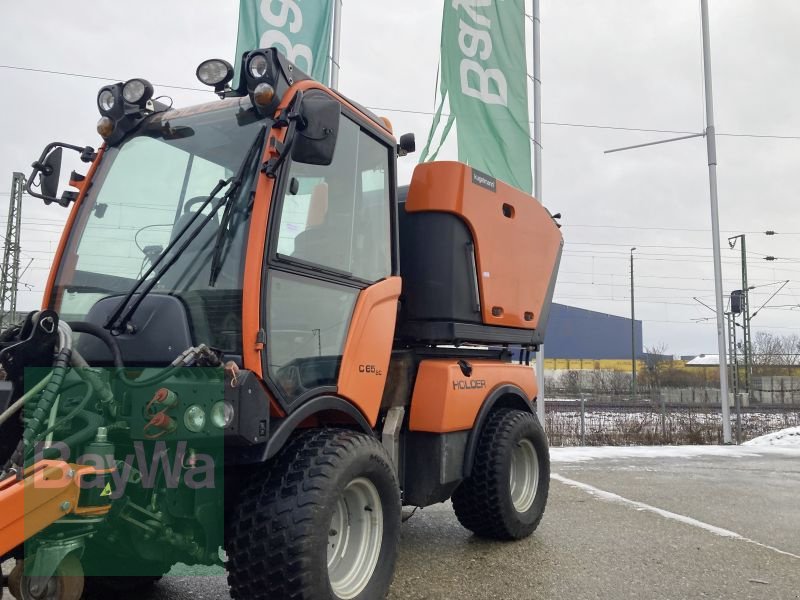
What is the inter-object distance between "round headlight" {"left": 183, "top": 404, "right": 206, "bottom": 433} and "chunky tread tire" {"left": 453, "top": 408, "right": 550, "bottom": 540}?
2450 mm

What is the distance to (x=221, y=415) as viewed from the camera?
9.16 feet

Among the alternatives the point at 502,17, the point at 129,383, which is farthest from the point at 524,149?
the point at 129,383

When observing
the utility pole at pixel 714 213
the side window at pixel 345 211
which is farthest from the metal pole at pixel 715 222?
the side window at pixel 345 211

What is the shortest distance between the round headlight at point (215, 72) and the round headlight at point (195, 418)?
1.69 meters

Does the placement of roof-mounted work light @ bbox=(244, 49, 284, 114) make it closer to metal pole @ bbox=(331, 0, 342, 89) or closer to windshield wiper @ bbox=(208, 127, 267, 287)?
windshield wiper @ bbox=(208, 127, 267, 287)

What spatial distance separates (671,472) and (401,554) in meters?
5.40

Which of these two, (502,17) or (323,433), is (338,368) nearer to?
(323,433)

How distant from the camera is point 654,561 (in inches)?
177

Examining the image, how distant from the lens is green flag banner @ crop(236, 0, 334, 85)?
8.34 m

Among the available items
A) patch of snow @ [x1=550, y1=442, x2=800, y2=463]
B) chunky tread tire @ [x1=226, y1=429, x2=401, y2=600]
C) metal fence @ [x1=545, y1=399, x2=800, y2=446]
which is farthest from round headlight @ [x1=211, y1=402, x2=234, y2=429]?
metal fence @ [x1=545, y1=399, x2=800, y2=446]

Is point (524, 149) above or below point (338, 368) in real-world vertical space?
above

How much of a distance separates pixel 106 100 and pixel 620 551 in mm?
4193

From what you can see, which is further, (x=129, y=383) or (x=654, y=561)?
(x=654, y=561)

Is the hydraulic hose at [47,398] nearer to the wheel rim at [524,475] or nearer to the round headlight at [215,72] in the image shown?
the round headlight at [215,72]
